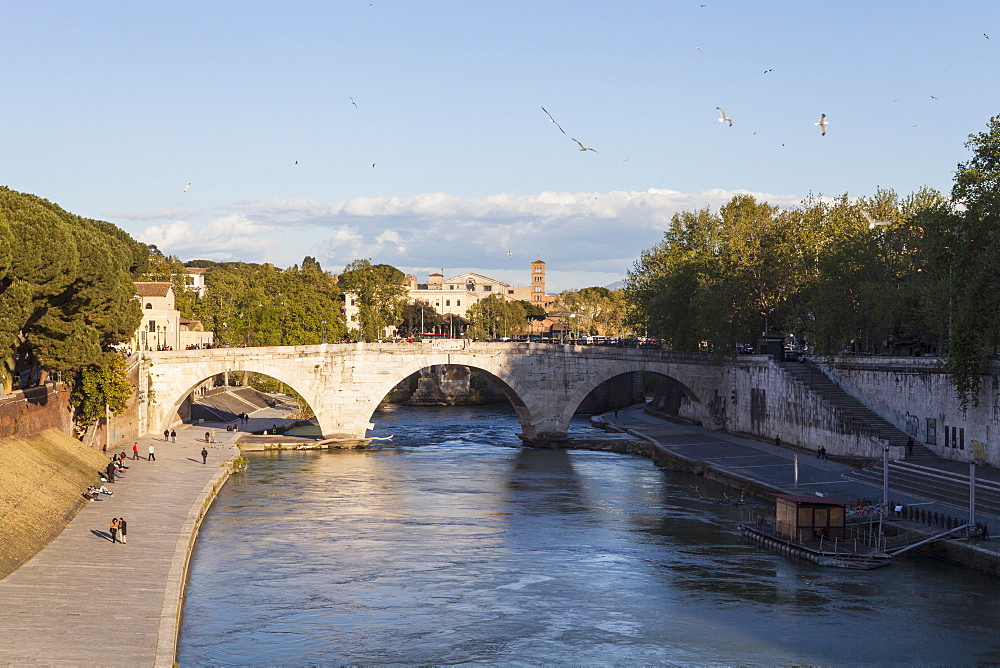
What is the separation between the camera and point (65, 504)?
1828 inches

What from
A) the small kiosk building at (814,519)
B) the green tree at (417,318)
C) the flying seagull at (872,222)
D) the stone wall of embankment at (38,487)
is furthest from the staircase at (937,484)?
the green tree at (417,318)

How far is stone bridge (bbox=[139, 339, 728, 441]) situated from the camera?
3162 inches

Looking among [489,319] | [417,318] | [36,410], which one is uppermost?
[417,318]

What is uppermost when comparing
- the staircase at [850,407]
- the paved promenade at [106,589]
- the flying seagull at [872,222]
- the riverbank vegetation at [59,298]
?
the flying seagull at [872,222]

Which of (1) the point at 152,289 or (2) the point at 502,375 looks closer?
(2) the point at 502,375

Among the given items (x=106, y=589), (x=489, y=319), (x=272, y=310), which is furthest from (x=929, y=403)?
(x=489, y=319)

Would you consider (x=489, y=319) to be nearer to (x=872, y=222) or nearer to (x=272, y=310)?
(x=272, y=310)

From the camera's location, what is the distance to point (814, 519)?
46.8 meters

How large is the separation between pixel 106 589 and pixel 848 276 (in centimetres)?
5245

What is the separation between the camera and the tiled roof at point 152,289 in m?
97.8

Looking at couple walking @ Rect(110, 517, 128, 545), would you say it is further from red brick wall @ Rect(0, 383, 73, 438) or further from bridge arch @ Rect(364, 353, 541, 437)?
bridge arch @ Rect(364, 353, 541, 437)

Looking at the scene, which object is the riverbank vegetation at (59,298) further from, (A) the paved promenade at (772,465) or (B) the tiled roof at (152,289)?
(A) the paved promenade at (772,465)

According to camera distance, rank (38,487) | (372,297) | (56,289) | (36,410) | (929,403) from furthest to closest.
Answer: (372,297) → (929,403) → (36,410) → (56,289) → (38,487)

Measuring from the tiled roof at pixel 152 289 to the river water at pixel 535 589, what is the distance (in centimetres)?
3961
